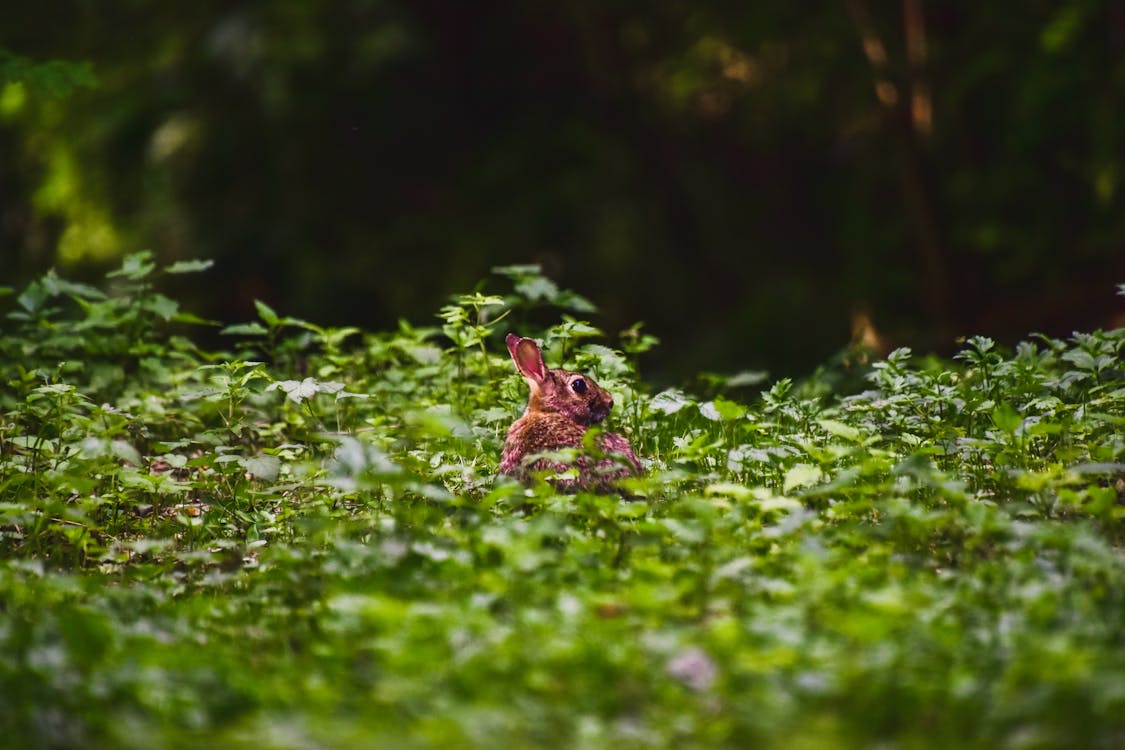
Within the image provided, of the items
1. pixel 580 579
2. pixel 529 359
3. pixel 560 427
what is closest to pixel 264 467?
pixel 560 427

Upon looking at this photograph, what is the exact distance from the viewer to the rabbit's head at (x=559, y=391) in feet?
16.9

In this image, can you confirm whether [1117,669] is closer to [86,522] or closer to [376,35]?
[86,522]

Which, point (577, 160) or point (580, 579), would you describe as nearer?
point (580, 579)

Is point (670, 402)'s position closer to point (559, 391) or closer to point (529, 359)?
point (559, 391)

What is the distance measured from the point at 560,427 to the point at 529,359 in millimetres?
552

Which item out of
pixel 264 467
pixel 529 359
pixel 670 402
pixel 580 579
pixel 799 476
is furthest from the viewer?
pixel 529 359

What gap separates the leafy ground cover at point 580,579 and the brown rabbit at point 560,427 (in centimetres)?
18

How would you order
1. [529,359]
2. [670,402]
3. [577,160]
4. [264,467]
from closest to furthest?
[264,467]
[670,402]
[529,359]
[577,160]

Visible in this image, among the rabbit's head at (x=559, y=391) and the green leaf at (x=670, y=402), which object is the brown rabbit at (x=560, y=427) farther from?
the green leaf at (x=670, y=402)

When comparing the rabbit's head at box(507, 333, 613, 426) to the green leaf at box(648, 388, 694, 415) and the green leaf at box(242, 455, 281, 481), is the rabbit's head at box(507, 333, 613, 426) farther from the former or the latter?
the green leaf at box(242, 455, 281, 481)

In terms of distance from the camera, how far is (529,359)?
17.4ft

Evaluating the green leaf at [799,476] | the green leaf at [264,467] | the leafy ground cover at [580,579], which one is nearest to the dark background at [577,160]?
the leafy ground cover at [580,579]

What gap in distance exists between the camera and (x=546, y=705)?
107 inches

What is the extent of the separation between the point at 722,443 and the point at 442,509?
1.36 metres
